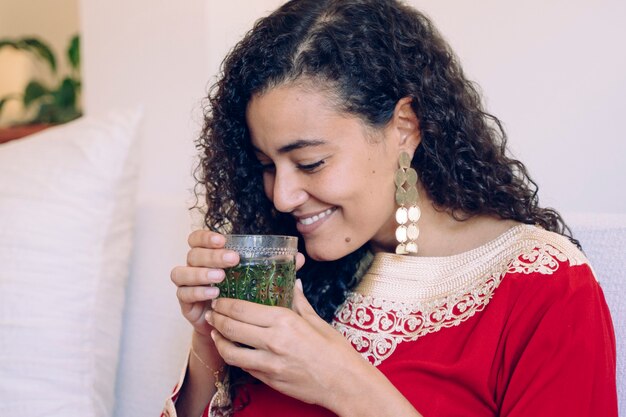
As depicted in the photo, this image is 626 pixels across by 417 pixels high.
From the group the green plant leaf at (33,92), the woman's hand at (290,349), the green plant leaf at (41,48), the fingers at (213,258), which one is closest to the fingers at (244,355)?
the woman's hand at (290,349)

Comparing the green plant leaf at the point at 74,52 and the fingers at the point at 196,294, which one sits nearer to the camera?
the fingers at the point at 196,294

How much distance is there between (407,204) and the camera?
131 cm

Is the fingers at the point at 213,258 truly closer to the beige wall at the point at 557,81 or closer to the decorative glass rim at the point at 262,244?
the decorative glass rim at the point at 262,244

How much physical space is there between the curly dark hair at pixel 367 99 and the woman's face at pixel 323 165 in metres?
0.03

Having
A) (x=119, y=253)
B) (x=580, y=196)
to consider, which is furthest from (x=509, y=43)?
(x=119, y=253)

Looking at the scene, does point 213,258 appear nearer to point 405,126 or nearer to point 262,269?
point 262,269

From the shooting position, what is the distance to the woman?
1063mm

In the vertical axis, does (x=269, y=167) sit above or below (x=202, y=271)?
above

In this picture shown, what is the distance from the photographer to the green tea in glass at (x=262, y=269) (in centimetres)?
101

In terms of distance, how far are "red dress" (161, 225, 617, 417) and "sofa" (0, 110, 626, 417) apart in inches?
8.0

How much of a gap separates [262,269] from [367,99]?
393mm

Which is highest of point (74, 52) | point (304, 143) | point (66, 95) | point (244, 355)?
point (74, 52)

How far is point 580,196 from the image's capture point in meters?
1.63

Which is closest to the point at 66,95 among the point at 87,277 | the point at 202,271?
the point at 87,277
